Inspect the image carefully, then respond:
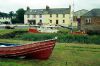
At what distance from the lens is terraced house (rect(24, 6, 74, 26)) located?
9762 cm

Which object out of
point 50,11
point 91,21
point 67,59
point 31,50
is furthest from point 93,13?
point 50,11

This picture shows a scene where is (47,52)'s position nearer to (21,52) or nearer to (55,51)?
(21,52)

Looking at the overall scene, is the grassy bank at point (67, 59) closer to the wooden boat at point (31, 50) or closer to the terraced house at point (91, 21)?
the wooden boat at point (31, 50)

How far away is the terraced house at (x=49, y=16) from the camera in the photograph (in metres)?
97.6

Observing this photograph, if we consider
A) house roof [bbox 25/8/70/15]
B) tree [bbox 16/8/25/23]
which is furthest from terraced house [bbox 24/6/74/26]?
tree [bbox 16/8/25/23]

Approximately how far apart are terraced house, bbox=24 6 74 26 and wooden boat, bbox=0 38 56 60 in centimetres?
7368

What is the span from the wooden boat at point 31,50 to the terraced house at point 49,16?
73.7 m

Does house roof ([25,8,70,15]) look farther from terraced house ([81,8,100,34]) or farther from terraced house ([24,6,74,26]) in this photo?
terraced house ([81,8,100,34])

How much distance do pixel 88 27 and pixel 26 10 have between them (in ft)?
159

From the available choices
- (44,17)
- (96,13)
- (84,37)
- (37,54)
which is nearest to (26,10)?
(44,17)

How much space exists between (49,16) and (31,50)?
77.0m

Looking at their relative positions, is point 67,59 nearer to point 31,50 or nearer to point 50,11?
point 31,50

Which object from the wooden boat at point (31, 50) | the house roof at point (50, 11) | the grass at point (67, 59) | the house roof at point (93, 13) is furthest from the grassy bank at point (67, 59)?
the house roof at point (50, 11)

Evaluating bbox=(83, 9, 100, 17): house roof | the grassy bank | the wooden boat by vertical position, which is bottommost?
the grassy bank
